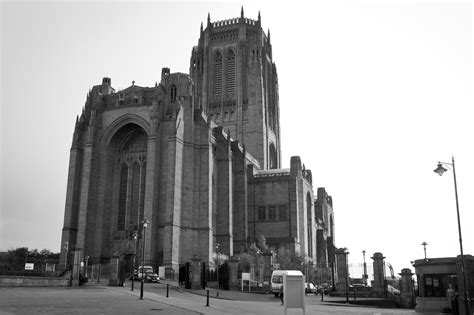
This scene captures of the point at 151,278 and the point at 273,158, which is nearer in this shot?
the point at 151,278

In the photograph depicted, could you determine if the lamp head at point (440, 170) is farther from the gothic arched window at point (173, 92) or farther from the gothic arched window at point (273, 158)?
the gothic arched window at point (273, 158)

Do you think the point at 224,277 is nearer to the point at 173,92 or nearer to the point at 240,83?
the point at 173,92

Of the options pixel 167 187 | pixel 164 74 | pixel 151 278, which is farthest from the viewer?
pixel 164 74

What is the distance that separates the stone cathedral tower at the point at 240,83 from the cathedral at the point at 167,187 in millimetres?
12493

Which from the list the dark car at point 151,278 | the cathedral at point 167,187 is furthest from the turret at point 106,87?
the dark car at point 151,278

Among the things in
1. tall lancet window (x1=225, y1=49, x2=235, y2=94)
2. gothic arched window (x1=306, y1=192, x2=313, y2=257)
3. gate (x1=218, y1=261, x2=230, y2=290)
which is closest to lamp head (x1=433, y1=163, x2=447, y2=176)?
gate (x1=218, y1=261, x2=230, y2=290)

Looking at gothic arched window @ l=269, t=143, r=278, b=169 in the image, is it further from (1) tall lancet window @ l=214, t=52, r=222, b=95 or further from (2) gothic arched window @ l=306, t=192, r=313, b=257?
(2) gothic arched window @ l=306, t=192, r=313, b=257

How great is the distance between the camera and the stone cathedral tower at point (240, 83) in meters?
88.7

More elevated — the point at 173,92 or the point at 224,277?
the point at 173,92

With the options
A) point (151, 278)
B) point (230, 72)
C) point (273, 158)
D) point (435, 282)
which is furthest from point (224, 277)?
point (230, 72)

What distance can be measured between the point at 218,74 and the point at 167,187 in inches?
1720

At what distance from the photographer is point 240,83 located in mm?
91062

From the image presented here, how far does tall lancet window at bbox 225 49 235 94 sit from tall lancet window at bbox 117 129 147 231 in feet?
107

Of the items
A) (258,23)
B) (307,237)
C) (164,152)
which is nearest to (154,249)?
(164,152)
